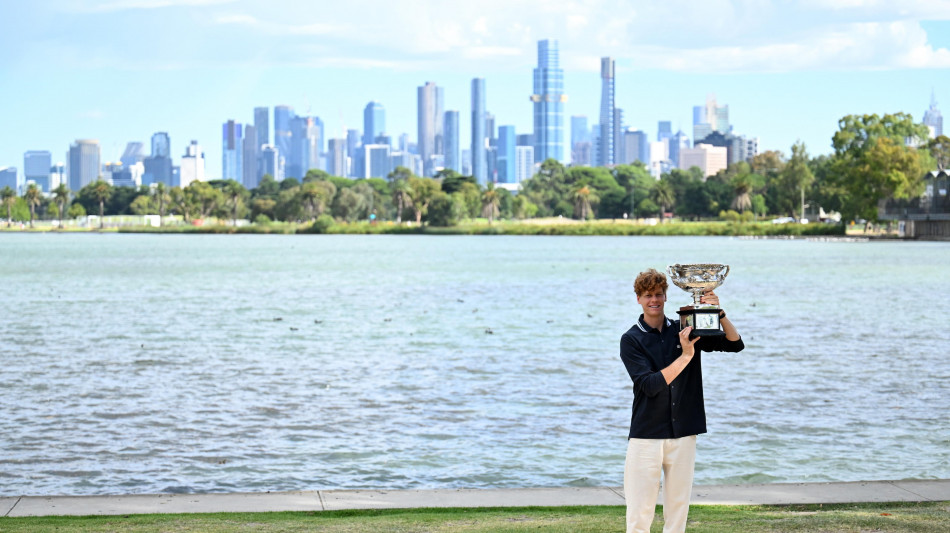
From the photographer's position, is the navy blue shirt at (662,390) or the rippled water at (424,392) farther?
the rippled water at (424,392)

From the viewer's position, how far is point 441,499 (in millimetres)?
11383

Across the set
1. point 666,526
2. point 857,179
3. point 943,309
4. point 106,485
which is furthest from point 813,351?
point 857,179

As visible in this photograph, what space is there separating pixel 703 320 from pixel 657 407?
2.19ft

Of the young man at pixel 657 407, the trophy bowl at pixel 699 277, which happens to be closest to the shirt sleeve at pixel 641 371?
the young man at pixel 657 407

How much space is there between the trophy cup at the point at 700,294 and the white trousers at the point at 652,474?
78 centimetres

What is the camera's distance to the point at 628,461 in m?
7.79

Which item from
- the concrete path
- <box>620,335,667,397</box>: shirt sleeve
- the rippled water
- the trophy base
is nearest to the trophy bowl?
the trophy base

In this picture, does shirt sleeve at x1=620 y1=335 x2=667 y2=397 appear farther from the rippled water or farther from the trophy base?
the rippled water

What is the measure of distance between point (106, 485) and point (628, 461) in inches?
348

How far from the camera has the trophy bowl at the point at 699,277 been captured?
7.44 meters

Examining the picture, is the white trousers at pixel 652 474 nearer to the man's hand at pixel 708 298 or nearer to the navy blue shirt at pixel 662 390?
the navy blue shirt at pixel 662 390

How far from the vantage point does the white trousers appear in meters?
7.71

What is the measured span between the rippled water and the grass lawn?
14.0 ft

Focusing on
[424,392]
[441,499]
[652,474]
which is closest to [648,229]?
[424,392]
